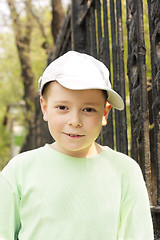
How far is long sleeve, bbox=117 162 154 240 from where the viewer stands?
5.37 ft

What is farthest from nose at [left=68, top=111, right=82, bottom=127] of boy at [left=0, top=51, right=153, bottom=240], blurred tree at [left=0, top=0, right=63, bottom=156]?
blurred tree at [left=0, top=0, right=63, bottom=156]

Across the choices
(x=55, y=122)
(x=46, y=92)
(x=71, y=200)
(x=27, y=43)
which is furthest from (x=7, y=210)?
(x=27, y=43)

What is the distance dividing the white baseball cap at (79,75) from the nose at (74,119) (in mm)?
102

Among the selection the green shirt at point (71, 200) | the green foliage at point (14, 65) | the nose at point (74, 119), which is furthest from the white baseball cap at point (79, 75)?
the green foliage at point (14, 65)

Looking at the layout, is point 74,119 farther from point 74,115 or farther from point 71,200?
point 71,200

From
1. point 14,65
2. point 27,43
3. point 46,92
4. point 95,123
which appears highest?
point 14,65

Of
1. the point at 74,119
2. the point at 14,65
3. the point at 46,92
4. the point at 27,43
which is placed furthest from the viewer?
the point at 14,65

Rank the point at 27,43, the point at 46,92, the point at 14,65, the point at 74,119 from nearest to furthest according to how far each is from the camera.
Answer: the point at 74,119
the point at 46,92
the point at 27,43
the point at 14,65

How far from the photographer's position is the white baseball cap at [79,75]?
1.63 metres

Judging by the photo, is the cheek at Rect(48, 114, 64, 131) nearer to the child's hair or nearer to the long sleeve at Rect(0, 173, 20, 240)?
the child's hair

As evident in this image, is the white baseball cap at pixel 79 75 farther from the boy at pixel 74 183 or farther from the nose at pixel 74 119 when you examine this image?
the nose at pixel 74 119

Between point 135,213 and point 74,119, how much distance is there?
45cm

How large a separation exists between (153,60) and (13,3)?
10.6 metres

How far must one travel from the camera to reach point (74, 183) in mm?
1649
